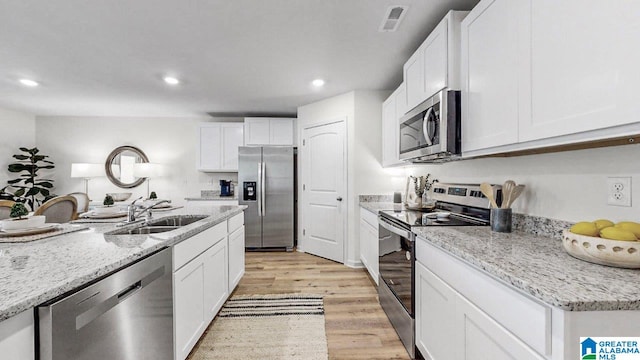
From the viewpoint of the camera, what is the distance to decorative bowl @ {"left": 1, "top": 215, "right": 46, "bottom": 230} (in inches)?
54.7

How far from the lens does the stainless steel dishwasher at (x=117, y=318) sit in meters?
0.82

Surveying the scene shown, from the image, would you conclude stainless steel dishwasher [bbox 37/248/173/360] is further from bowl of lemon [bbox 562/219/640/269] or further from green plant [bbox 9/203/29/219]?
bowl of lemon [bbox 562/219/640/269]

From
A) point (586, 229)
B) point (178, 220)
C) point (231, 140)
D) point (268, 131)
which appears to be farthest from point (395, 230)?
point (231, 140)

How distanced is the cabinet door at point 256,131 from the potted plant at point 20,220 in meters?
3.29

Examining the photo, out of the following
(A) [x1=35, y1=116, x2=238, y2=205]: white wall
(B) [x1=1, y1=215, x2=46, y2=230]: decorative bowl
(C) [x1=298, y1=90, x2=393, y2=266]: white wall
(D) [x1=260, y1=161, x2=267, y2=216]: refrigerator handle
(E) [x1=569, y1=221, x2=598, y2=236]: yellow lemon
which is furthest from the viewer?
(A) [x1=35, y1=116, x2=238, y2=205]: white wall

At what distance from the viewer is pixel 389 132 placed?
320 centimetres

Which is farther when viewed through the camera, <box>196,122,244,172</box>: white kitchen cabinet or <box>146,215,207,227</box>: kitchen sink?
<box>196,122,244,172</box>: white kitchen cabinet

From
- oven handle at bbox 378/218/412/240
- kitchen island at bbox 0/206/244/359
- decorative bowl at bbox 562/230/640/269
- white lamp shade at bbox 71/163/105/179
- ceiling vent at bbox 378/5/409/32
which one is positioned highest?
ceiling vent at bbox 378/5/409/32

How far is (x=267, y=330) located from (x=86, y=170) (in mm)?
4662

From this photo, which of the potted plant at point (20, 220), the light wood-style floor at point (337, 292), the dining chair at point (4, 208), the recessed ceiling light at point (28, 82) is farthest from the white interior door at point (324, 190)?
the recessed ceiling light at point (28, 82)

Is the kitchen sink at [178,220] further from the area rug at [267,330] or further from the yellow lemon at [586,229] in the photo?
the yellow lemon at [586,229]

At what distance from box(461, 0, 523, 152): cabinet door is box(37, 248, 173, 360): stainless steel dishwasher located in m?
1.76

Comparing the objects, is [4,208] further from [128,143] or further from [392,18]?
[392,18]

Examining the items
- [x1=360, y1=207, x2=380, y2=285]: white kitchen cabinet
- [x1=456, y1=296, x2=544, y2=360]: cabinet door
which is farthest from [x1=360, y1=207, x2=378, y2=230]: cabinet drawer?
[x1=456, y1=296, x2=544, y2=360]: cabinet door
